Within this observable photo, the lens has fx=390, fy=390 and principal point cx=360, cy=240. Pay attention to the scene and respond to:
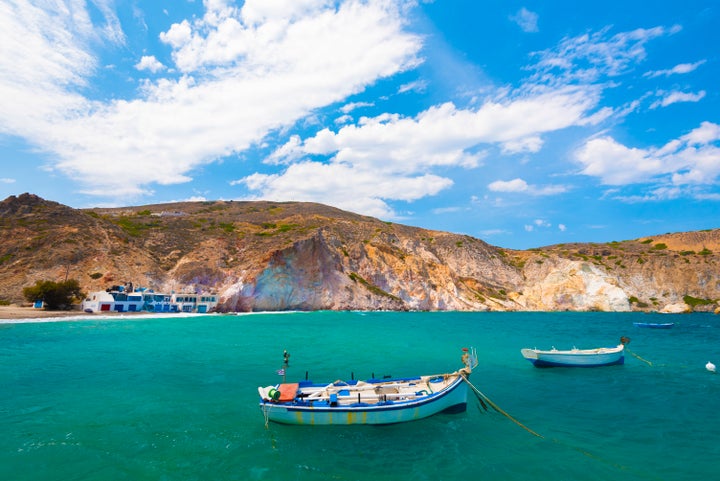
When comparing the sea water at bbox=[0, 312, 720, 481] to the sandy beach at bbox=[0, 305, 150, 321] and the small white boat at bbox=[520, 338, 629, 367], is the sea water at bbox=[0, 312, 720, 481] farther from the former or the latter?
the sandy beach at bbox=[0, 305, 150, 321]

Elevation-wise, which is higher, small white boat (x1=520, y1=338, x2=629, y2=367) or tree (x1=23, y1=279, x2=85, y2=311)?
tree (x1=23, y1=279, x2=85, y2=311)

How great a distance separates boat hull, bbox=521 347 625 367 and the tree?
228ft

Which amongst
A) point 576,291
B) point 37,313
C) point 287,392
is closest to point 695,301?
point 576,291

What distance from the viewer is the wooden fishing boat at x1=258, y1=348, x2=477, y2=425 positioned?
52.1 ft

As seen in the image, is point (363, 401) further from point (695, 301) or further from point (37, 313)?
point (695, 301)

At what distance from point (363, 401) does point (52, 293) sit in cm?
6695

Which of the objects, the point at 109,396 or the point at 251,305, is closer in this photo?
the point at 109,396

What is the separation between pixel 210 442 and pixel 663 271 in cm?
12982

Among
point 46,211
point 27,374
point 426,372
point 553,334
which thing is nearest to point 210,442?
point 426,372

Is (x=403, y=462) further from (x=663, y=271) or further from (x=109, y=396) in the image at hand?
(x=663, y=271)

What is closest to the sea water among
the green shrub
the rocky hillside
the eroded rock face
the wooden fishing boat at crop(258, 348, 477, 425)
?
the wooden fishing boat at crop(258, 348, 477, 425)

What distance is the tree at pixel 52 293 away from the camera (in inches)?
2442

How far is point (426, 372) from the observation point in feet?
84.6

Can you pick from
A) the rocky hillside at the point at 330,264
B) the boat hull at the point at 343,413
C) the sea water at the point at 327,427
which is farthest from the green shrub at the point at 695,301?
the boat hull at the point at 343,413
